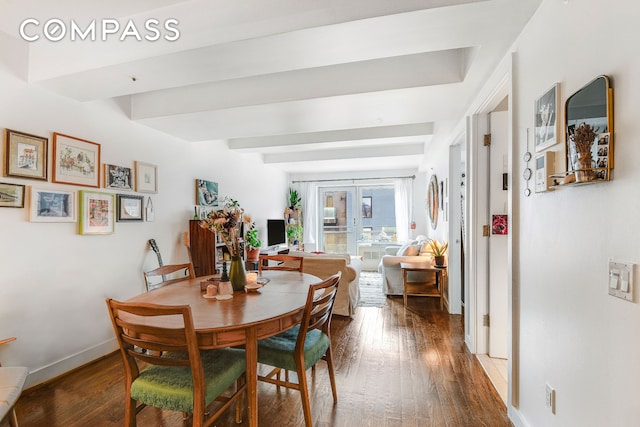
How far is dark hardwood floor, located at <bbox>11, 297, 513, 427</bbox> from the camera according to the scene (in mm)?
1841

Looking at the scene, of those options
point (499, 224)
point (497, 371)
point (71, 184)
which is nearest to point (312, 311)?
point (497, 371)

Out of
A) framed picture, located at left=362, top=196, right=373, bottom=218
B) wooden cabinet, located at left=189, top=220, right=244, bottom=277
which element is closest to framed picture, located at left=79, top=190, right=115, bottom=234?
wooden cabinet, located at left=189, top=220, right=244, bottom=277

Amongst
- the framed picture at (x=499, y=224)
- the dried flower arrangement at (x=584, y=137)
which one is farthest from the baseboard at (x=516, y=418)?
the dried flower arrangement at (x=584, y=137)

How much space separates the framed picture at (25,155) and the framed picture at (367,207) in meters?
6.08

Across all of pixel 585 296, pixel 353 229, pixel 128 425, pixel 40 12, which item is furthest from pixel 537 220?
pixel 353 229

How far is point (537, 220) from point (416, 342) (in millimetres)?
1863

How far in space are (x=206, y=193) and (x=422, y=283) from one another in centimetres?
351

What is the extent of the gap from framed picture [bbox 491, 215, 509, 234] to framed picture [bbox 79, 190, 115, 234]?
3455 millimetres

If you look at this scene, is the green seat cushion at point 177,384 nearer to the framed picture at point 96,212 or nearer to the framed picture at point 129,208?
the framed picture at point 96,212

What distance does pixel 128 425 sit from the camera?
1463 millimetres

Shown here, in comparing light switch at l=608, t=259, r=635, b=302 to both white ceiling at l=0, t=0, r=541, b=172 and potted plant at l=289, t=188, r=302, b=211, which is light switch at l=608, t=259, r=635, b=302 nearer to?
white ceiling at l=0, t=0, r=541, b=172

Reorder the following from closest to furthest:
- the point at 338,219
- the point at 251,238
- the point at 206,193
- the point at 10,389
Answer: the point at 10,389 < the point at 206,193 < the point at 251,238 < the point at 338,219

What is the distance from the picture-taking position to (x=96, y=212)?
2.68 meters

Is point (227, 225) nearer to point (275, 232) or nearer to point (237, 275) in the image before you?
point (237, 275)
